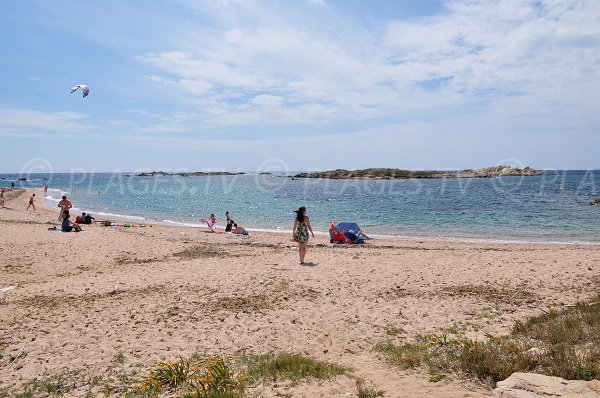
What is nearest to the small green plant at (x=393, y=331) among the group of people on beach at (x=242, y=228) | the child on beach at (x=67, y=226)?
the group of people on beach at (x=242, y=228)

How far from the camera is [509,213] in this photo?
39.0 m

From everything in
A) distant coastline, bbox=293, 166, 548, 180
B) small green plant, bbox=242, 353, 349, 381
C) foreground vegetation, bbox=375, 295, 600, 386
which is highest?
distant coastline, bbox=293, 166, 548, 180

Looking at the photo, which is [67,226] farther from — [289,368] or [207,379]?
[289,368]

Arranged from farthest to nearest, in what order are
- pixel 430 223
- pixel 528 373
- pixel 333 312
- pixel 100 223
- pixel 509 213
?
pixel 509 213 < pixel 430 223 < pixel 100 223 < pixel 333 312 < pixel 528 373

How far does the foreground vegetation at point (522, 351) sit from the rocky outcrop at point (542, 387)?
404 mm

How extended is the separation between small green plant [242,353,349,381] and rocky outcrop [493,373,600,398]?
228cm

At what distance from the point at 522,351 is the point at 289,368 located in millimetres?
3550

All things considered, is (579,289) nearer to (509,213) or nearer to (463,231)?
(463,231)

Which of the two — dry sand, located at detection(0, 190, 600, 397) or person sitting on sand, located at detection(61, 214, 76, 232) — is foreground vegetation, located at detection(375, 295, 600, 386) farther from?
person sitting on sand, located at detection(61, 214, 76, 232)

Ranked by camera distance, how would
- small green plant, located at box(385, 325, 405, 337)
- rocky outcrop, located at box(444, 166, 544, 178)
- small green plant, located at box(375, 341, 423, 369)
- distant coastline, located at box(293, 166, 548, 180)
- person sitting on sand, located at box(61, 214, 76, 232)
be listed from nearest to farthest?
1. small green plant, located at box(375, 341, 423, 369)
2. small green plant, located at box(385, 325, 405, 337)
3. person sitting on sand, located at box(61, 214, 76, 232)
4. distant coastline, located at box(293, 166, 548, 180)
5. rocky outcrop, located at box(444, 166, 544, 178)

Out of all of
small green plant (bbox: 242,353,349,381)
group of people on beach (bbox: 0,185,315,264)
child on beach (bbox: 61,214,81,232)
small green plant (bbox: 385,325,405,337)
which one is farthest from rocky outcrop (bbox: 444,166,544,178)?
small green plant (bbox: 242,353,349,381)

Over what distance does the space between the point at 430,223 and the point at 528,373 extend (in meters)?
28.5

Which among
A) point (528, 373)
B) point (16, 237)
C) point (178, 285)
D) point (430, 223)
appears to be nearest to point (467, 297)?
point (528, 373)

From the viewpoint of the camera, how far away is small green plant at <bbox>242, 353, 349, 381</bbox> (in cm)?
648
